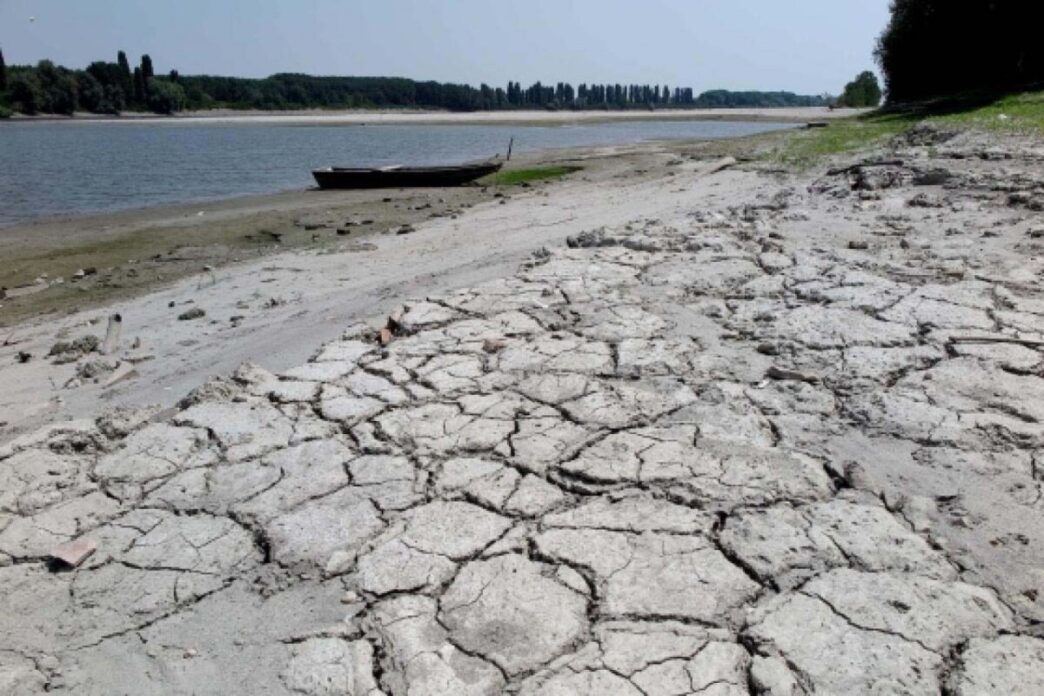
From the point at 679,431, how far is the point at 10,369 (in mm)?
5009

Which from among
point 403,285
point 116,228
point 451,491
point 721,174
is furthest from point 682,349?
point 116,228

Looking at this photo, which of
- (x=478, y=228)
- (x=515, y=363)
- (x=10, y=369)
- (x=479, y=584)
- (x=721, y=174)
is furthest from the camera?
(x=721, y=174)

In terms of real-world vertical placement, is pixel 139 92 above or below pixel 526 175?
above

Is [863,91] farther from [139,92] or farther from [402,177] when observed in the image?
[139,92]

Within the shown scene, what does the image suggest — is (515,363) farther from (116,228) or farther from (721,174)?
(116,228)

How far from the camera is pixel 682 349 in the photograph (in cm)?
405

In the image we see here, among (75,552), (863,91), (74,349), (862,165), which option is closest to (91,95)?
(863,91)

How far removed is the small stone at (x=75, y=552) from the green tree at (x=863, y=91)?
68.5 meters

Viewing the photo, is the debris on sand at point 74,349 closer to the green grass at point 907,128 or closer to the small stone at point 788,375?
the small stone at point 788,375

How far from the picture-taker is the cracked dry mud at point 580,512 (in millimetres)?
2080

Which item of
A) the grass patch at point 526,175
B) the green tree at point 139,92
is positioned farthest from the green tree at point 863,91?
the green tree at point 139,92

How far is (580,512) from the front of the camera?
2.69 metres

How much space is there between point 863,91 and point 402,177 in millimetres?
57174

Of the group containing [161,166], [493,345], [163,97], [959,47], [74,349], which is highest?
[163,97]
